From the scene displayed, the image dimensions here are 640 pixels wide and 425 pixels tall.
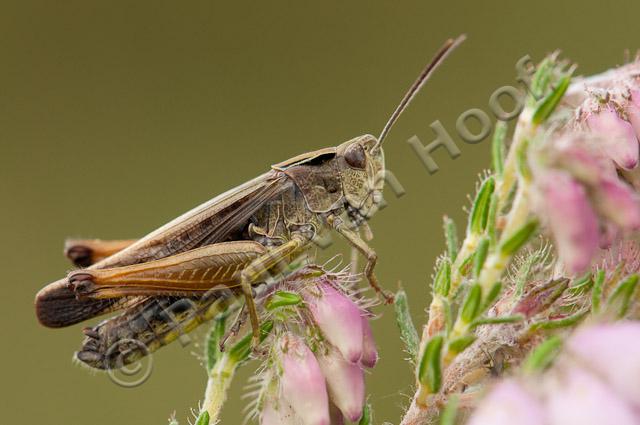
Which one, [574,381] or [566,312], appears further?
[566,312]

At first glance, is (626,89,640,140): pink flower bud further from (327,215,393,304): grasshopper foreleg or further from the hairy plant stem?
the hairy plant stem

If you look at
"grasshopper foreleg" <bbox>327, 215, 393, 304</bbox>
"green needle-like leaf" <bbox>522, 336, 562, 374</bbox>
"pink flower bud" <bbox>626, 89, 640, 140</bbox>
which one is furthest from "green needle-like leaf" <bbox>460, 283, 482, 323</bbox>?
"grasshopper foreleg" <bbox>327, 215, 393, 304</bbox>

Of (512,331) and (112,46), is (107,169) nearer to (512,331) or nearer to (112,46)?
(112,46)

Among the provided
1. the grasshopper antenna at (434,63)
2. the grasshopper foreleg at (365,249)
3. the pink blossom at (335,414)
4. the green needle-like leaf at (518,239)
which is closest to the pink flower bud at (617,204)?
the green needle-like leaf at (518,239)

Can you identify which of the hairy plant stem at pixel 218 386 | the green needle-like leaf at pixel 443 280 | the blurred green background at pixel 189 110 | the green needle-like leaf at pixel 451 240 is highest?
the blurred green background at pixel 189 110

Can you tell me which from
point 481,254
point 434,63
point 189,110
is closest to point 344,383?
point 481,254

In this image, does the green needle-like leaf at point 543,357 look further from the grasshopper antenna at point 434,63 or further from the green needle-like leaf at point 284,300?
the grasshopper antenna at point 434,63

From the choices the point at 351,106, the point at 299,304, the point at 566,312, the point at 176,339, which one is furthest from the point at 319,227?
the point at 351,106
